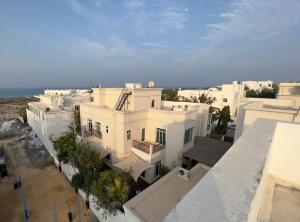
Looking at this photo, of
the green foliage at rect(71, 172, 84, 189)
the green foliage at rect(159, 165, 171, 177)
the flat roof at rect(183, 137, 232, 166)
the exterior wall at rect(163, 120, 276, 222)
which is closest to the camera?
the exterior wall at rect(163, 120, 276, 222)

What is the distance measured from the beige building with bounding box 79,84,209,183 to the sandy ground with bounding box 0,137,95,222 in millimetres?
4813

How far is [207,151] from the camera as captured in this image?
17328 mm

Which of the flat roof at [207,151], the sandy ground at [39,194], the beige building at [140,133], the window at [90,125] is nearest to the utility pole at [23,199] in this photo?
the sandy ground at [39,194]

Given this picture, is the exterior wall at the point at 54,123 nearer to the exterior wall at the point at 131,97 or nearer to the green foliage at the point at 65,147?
the green foliage at the point at 65,147

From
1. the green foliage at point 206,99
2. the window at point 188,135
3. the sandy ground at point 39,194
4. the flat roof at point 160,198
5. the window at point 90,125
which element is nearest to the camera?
the flat roof at point 160,198

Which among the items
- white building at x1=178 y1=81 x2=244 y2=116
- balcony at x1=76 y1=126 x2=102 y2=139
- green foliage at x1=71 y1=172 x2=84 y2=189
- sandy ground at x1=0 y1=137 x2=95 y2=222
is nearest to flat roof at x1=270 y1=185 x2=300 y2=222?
sandy ground at x1=0 y1=137 x2=95 y2=222

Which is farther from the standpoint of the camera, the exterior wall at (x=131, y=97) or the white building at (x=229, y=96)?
the white building at (x=229, y=96)

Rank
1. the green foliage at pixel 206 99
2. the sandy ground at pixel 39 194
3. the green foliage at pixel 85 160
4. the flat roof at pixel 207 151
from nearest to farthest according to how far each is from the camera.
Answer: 1. the sandy ground at pixel 39 194
2. the green foliage at pixel 85 160
3. the flat roof at pixel 207 151
4. the green foliage at pixel 206 99

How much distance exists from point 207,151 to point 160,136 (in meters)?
5.22

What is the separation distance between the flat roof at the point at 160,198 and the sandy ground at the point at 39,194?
21.6 ft

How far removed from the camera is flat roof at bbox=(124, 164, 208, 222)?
27.9 ft

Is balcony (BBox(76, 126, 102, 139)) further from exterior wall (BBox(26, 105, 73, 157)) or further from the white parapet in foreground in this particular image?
the white parapet in foreground

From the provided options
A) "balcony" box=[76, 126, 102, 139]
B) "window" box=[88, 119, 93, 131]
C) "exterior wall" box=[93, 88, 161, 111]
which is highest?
"exterior wall" box=[93, 88, 161, 111]

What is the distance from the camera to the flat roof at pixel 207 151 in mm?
15412
